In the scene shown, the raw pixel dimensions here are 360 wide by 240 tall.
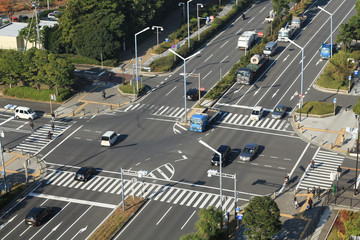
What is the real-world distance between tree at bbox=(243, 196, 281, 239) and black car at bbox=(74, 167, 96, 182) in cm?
2752

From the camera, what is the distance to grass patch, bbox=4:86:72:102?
118m

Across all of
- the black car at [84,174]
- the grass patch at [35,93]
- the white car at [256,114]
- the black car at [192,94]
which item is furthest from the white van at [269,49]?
the black car at [84,174]

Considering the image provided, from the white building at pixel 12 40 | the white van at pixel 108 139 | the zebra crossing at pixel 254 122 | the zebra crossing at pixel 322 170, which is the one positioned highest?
the white building at pixel 12 40

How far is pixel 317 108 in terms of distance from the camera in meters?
109

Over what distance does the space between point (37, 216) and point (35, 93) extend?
43.1 meters

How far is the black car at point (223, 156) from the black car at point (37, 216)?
2548 centimetres

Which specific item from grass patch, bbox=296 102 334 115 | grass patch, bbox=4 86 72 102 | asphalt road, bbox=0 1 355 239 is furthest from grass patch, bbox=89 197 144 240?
grass patch, bbox=4 86 72 102

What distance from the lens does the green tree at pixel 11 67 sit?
118188 mm

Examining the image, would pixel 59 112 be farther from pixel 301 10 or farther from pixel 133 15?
pixel 301 10

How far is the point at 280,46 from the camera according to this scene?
139875 mm

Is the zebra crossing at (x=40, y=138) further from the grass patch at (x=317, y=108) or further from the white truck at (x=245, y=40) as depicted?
the white truck at (x=245, y=40)

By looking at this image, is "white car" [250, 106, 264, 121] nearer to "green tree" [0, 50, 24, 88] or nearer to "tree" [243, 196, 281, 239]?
"tree" [243, 196, 281, 239]

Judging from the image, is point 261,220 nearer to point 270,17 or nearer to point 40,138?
point 40,138

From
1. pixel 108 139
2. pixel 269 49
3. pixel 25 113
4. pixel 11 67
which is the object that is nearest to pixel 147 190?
pixel 108 139
